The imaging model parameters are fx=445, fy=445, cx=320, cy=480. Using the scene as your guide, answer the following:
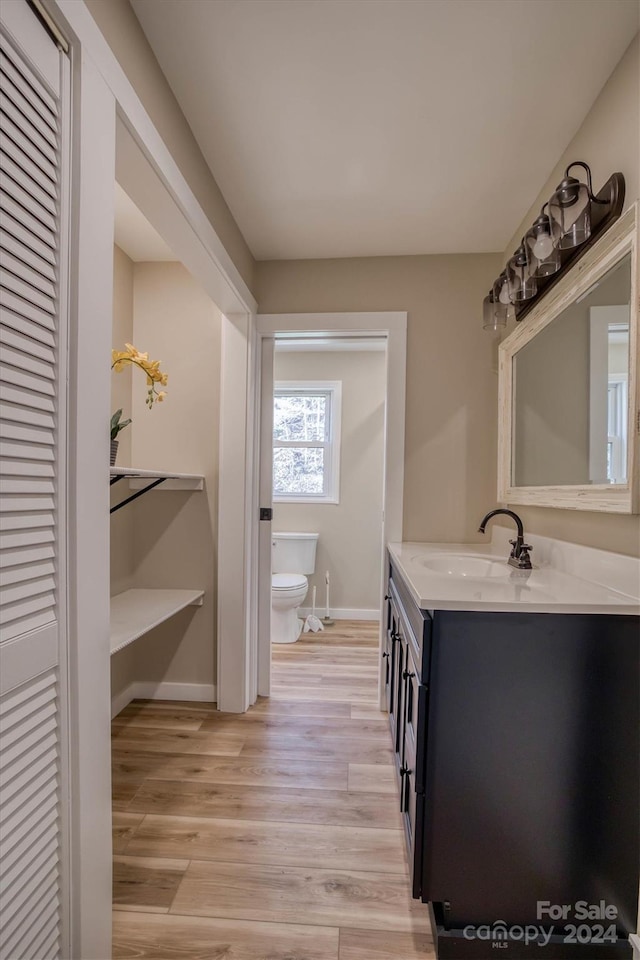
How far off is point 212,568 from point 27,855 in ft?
5.26

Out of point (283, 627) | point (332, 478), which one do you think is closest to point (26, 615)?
point (283, 627)

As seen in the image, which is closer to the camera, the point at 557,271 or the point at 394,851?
the point at 394,851

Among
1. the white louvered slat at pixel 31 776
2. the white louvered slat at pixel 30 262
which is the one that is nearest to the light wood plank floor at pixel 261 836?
the white louvered slat at pixel 31 776

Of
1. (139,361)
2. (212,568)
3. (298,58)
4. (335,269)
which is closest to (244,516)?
(212,568)

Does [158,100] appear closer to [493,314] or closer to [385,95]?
[385,95]

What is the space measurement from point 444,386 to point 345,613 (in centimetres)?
227

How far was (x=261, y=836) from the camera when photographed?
1.48 meters

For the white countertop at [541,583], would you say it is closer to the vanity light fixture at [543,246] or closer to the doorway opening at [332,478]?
the vanity light fixture at [543,246]

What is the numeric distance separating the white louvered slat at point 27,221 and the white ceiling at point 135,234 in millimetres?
1150

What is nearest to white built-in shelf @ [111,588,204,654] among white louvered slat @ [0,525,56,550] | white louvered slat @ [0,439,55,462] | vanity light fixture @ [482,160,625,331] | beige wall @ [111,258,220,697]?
beige wall @ [111,258,220,697]

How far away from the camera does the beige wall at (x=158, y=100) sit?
103 centimetres

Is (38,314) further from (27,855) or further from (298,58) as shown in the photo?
(298,58)

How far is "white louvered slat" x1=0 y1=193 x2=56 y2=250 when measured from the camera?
2.40 ft

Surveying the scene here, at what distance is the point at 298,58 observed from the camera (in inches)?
49.4
